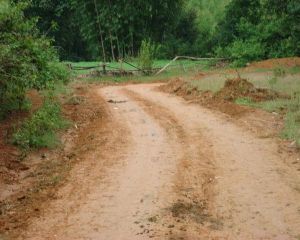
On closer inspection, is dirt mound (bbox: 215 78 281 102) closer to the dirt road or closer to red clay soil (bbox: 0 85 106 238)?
the dirt road

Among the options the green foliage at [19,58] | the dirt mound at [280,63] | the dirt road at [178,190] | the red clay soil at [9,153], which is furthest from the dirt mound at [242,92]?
the dirt mound at [280,63]

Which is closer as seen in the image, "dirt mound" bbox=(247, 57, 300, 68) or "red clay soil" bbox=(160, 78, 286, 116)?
"red clay soil" bbox=(160, 78, 286, 116)

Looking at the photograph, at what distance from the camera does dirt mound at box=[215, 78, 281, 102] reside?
52.0 feet

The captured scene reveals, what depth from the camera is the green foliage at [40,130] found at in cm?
1076

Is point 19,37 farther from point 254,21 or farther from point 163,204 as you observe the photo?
point 254,21

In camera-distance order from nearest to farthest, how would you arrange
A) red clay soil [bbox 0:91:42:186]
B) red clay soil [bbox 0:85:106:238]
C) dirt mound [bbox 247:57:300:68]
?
red clay soil [bbox 0:85:106:238], red clay soil [bbox 0:91:42:186], dirt mound [bbox 247:57:300:68]

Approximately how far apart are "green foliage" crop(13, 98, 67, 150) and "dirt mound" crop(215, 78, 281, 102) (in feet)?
18.2

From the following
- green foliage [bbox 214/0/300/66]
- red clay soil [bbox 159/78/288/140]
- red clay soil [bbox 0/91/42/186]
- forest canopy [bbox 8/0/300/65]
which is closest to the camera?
red clay soil [bbox 0/91/42/186]

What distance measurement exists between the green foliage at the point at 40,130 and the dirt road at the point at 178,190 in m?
1.05

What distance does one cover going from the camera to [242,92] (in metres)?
16.2

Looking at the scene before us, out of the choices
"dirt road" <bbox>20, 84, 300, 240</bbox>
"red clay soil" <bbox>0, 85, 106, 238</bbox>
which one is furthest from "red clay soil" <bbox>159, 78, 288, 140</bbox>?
"red clay soil" <bbox>0, 85, 106, 238</bbox>

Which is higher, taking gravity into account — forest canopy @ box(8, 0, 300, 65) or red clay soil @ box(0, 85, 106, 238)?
forest canopy @ box(8, 0, 300, 65)

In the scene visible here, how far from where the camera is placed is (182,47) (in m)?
38.0

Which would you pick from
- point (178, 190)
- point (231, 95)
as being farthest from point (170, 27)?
point (178, 190)
